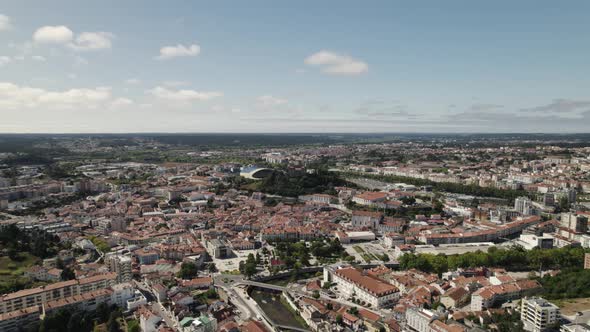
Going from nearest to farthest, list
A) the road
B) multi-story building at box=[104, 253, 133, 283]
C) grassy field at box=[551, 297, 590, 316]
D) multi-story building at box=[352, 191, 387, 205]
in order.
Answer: the road, grassy field at box=[551, 297, 590, 316], multi-story building at box=[104, 253, 133, 283], multi-story building at box=[352, 191, 387, 205]

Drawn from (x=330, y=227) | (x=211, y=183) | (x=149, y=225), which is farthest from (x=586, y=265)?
(x=211, y=183)

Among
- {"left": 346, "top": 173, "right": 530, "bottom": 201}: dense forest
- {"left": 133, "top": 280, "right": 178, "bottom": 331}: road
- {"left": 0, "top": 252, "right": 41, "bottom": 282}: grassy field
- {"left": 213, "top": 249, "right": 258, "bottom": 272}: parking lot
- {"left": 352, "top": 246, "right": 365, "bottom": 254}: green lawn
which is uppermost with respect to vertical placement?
{"left": 346, "top": 173, "right": 530, "bottom": 201}: dense forest

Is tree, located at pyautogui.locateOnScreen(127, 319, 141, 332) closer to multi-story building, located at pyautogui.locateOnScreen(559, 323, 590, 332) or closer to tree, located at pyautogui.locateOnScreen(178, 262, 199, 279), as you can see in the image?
tree, located at pyautogui.locateOnScreen(178, 262, 199, 279)

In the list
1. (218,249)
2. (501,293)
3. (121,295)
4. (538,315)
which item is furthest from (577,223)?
(121,295)

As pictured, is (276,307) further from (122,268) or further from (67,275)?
(67,275)

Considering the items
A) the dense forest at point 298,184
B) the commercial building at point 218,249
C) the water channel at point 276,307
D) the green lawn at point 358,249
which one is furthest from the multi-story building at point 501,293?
the dense forest at point 298,184

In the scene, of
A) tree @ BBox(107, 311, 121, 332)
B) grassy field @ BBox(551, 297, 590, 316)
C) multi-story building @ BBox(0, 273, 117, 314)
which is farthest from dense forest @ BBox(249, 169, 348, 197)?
tree @ BBox(107, 311, 121, 332)

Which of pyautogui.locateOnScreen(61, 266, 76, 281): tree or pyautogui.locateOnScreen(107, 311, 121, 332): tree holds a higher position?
pyautogui.locateOnScreen(61, 266, 76, 281): tree

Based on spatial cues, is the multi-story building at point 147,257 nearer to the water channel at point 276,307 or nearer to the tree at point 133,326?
the water channel at point 276,307
